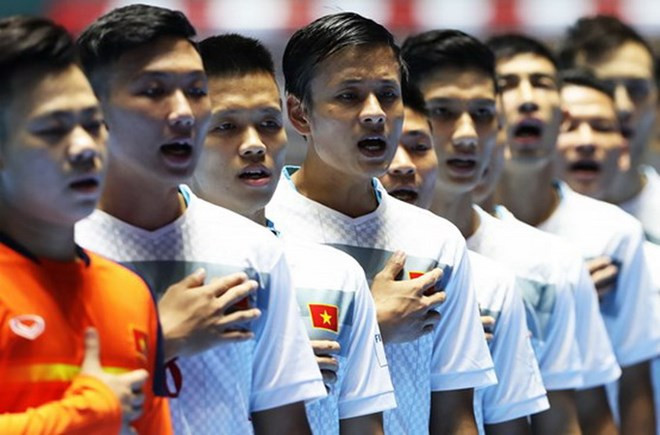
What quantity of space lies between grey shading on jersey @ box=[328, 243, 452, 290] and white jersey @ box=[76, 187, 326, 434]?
29.3 inches

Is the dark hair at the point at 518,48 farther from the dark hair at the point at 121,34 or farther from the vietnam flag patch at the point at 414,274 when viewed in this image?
the dark hair at the point at 121,34

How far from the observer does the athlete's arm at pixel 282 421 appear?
477cm

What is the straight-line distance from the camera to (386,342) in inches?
218

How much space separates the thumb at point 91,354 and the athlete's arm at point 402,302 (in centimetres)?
161

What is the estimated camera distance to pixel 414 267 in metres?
5.57

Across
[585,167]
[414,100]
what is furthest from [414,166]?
[585,167]

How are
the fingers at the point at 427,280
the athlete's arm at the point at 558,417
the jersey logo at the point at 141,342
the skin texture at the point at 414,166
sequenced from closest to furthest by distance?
the jersey logo at the point at 141,342 < the fingers at the point at 427,280 < the skin texture at the point at 414,166 < the athlete's arm at the point at 558,417

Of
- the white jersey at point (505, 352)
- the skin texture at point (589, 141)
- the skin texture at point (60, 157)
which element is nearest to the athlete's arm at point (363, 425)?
the white jersey at point (505, 352)

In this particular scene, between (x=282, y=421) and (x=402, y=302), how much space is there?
2.63 ft

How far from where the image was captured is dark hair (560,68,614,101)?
28.1 ft

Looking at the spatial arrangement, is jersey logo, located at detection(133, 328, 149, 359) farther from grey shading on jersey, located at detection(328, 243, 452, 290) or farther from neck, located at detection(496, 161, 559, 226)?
neck, located at detection(496, 161, 559, 226)

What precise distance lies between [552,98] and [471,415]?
85.4 inches

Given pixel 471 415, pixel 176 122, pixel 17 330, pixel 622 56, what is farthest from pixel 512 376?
pixel 622 56

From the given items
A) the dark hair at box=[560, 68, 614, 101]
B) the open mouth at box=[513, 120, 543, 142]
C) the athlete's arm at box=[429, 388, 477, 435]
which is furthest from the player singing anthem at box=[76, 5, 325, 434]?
the dark hair at box=[560, 68, 614, 101]
